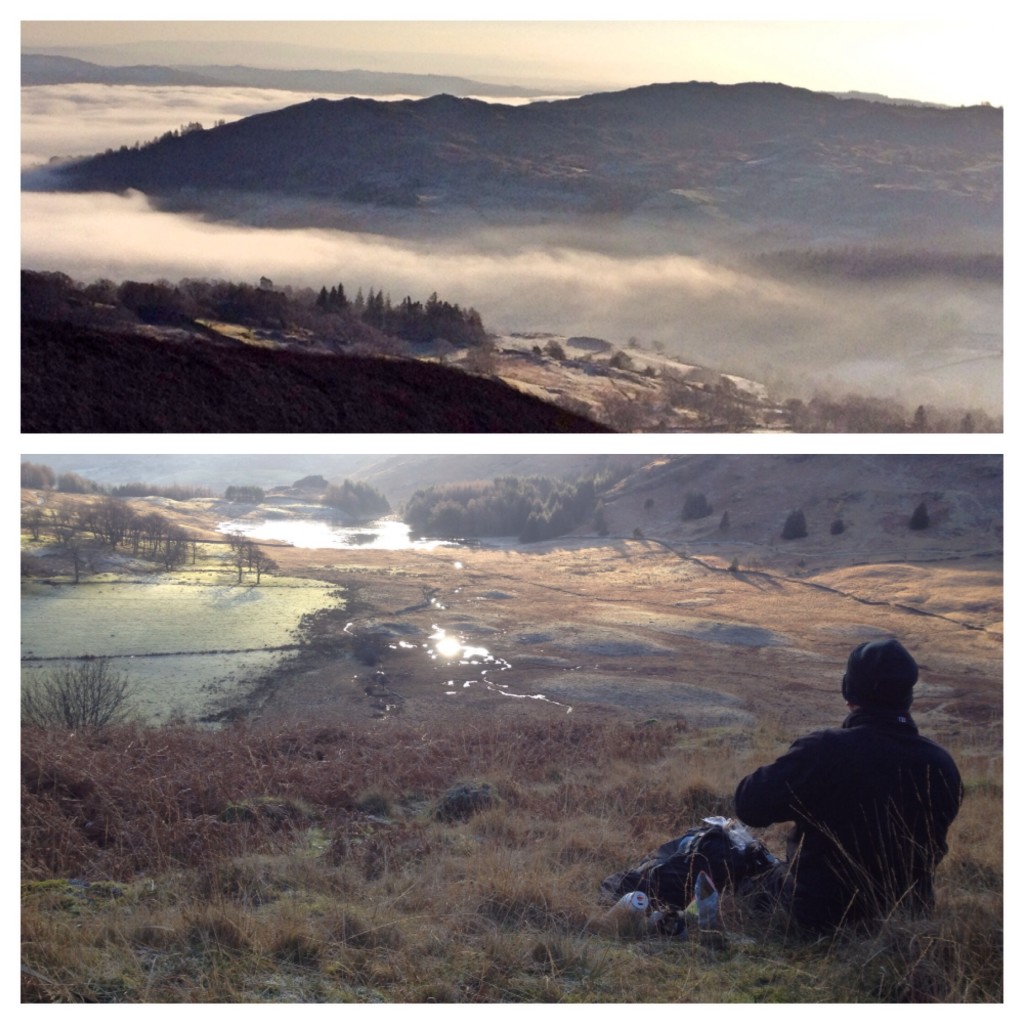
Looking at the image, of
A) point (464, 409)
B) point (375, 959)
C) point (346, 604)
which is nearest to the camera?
point (375, 959)

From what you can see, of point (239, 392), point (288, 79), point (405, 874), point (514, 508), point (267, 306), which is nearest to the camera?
point (405, 874)

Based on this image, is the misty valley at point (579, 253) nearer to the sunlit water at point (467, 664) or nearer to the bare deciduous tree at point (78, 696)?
the sunlit water at point (467, 664)

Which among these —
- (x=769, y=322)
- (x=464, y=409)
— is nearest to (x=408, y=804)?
(x=464, y=409)

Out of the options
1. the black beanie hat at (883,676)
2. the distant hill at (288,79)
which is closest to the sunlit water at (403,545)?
the black beanie hat at (883,676)

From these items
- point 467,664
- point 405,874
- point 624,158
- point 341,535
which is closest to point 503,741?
point 467,664

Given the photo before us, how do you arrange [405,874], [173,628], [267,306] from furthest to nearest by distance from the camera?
[173,628] < [267,306] < [405,874]

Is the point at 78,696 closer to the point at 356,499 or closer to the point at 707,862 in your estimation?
the point at 356,499

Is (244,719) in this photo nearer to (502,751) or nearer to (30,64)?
(502,751)
